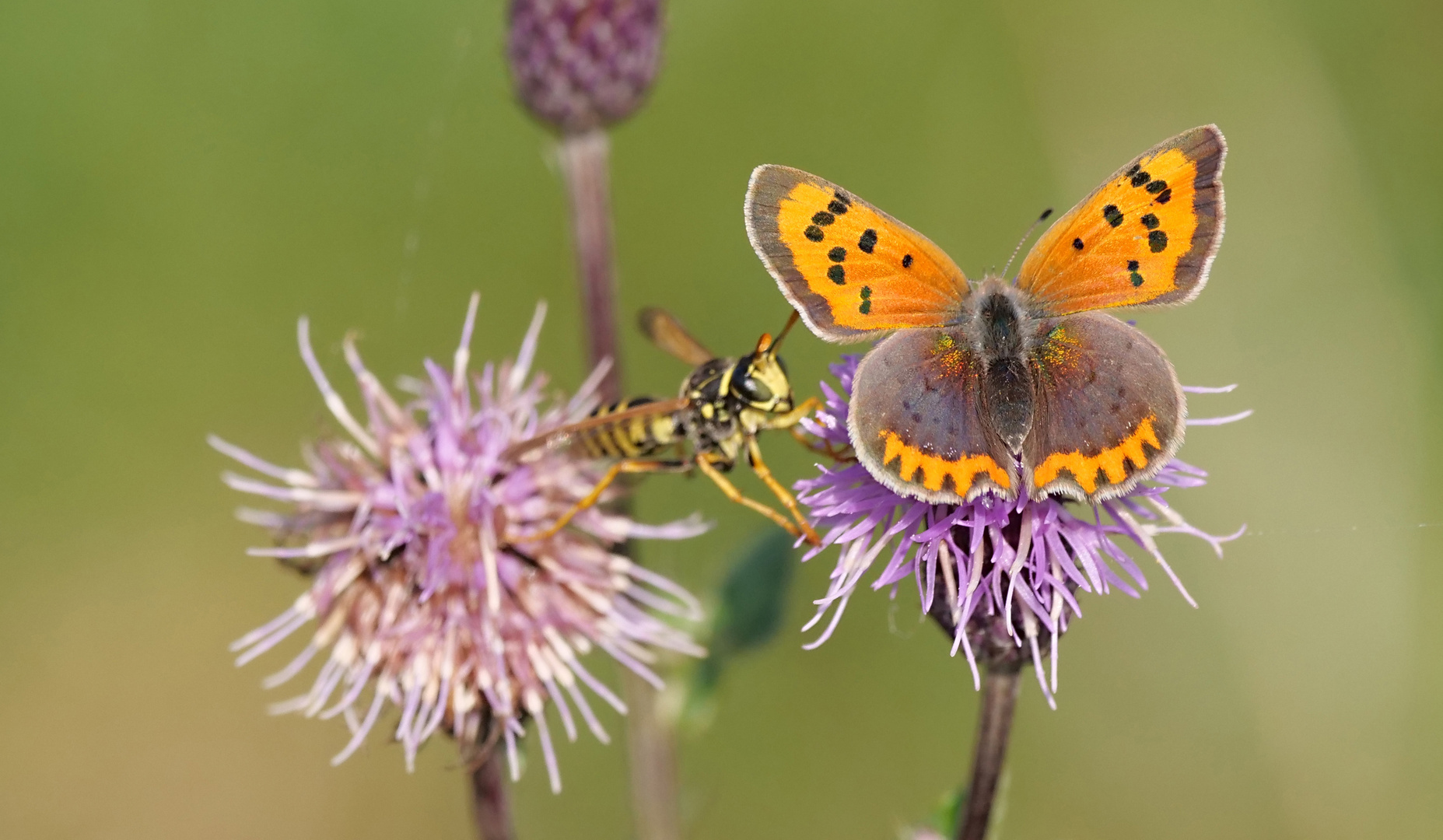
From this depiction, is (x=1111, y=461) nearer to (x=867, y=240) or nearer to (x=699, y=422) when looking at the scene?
(x=867, y=240)

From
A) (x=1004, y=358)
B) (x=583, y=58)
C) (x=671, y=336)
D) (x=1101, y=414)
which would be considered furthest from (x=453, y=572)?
(x=583, y=58)

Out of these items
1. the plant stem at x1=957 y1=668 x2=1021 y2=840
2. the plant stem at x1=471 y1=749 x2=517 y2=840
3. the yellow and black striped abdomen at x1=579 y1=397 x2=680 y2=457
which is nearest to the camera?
the plant stem at x1=957 y1=668 x2=1021 y2=840

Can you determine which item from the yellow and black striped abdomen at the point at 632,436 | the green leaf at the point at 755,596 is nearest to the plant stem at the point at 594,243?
the yellow and black striped abdomen at the point at 632,436

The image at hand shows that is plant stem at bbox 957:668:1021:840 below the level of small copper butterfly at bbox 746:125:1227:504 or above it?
below

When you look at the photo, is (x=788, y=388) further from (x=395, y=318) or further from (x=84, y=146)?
(x=84, y=146)

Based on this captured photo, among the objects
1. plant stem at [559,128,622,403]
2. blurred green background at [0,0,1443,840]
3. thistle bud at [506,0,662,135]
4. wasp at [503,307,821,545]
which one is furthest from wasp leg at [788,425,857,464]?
blurred green background at [0,0,1443,840]

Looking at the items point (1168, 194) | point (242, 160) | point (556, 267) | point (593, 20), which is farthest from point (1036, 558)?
point (242, 160)

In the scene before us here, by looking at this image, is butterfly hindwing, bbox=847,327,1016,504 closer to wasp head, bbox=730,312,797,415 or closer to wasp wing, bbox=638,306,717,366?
wasp head, bbox=730,312,797,415
